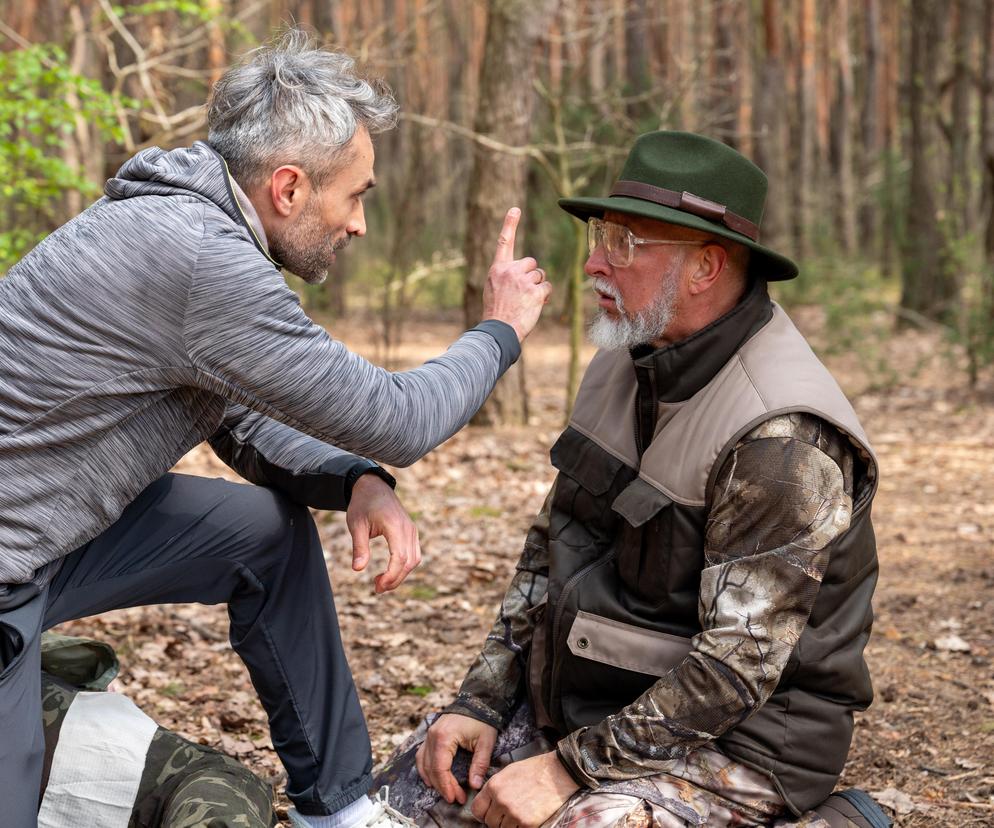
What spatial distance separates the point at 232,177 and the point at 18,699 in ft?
4.02

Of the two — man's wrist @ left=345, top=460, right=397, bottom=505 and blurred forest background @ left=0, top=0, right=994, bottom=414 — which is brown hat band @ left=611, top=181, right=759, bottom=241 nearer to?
man's wrist @ left=345, top=460, right=397, bottom=505

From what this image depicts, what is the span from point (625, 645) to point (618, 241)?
94 cm

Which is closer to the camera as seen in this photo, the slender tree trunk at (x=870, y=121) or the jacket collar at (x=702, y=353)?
the jacket collar at (x=702, y=353)

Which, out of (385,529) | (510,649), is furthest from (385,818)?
(385,529)

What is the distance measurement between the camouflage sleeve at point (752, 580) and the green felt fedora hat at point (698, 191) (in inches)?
17.8

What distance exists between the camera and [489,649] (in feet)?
9.62

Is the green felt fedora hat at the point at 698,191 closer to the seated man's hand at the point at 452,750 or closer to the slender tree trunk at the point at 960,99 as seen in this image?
the seated man's hand at the point at 452,750

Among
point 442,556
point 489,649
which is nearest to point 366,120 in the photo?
point 489,649

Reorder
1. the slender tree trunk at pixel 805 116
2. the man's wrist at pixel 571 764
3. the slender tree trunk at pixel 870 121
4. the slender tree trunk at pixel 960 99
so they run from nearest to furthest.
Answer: the man's wrist at pixel 571 764 < the slender tree trunk at pixel 960 99 < the slender tree trunk at pixel 805 116 < the slender tree trunk at pixel 870 121

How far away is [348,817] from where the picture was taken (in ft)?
9.35

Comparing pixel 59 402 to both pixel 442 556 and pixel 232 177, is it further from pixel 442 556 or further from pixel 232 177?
pixel 442 556

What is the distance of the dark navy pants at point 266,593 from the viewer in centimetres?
285

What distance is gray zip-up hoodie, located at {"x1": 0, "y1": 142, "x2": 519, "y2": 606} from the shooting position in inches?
92.3

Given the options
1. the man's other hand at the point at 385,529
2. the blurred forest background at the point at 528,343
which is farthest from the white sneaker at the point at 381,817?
the blurred forest background at the point at 528,343
